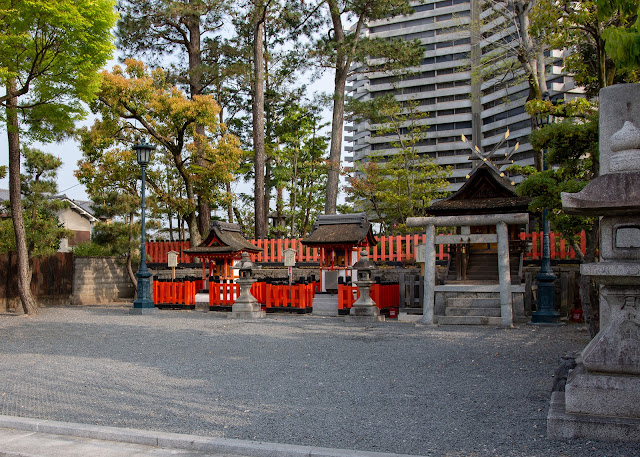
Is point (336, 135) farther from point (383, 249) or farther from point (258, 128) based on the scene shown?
point (383, 249)

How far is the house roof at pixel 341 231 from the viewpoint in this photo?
19.7 m

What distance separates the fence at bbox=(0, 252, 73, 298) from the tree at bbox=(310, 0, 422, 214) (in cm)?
1104

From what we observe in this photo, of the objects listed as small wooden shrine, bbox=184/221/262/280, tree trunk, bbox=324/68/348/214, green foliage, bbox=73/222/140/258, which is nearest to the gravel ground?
small wooden shrine, bbox=184/221/262/280

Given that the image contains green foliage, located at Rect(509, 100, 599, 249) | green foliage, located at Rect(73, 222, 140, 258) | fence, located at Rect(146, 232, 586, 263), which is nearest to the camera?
green foliage, located at Rect(509, 100, 599, 249)

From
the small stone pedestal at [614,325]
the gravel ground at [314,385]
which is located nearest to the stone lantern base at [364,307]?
the gravel ground at [314,385]

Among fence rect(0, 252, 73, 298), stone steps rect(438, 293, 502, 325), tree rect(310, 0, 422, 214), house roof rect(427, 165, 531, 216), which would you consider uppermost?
tree rect(310, 0, 422, 214)

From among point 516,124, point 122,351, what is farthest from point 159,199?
point 516,124

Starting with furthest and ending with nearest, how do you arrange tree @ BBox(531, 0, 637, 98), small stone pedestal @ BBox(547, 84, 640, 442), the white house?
the white house < tree @ BBox(531, 0, 637, 98) < small stone pedestal @ BBox(547, 84, 640, 442)

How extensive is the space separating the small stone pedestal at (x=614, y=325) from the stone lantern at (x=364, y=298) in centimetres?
1018

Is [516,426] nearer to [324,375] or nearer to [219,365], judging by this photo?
[324,375]

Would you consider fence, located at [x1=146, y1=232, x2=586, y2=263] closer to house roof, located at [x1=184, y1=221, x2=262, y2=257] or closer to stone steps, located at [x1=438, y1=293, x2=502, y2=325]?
house roof, located at [x1=184, y1=221, x2=262, y2=257]

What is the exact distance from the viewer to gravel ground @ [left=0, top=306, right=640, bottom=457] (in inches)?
195

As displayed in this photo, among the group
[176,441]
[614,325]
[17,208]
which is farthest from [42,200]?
[614,325]

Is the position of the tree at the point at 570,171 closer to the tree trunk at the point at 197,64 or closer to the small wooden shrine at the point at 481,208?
→ the small wooden shrine at the point at 481,208
